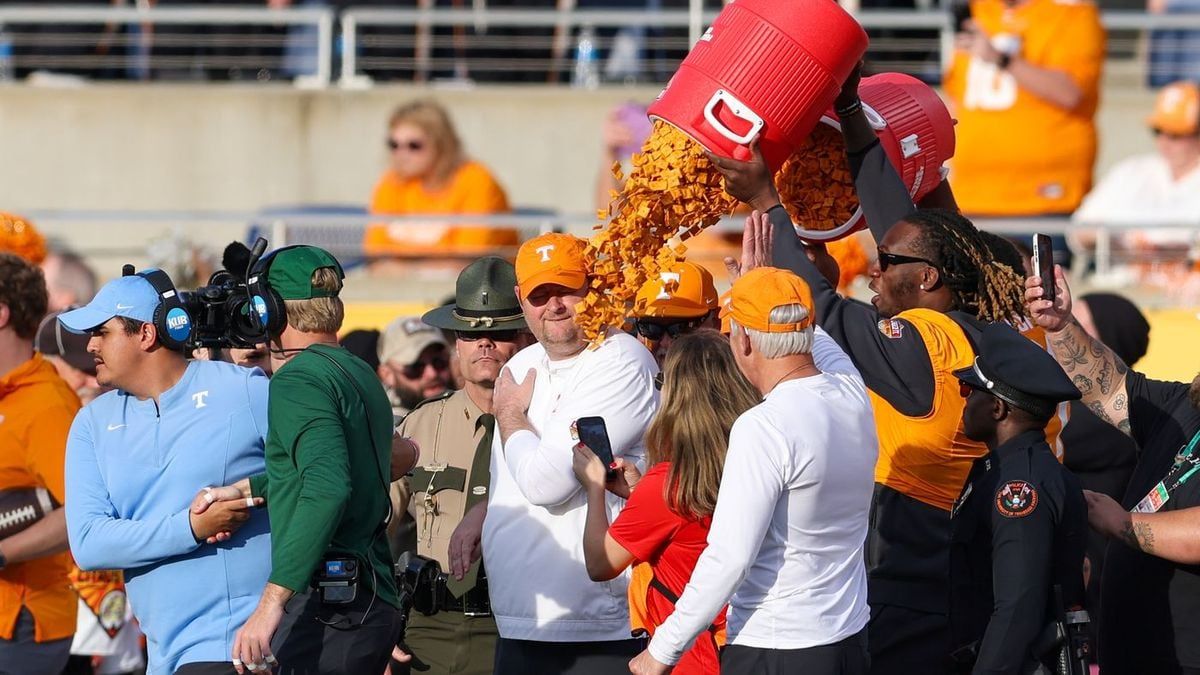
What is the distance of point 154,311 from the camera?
16.1 feet

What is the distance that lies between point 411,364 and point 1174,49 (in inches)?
299

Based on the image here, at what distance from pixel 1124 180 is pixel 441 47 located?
532 centimetres

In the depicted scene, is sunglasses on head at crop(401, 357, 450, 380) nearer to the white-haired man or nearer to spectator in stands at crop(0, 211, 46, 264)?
spectator in stands at crop(0, 211, 46, 264)

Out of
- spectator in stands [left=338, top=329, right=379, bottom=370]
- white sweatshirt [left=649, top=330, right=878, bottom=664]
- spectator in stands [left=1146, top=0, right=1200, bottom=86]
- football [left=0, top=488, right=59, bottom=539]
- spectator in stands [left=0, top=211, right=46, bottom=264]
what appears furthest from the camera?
spectator in stands [left=1146, top=0, right=1200, bottom=86]

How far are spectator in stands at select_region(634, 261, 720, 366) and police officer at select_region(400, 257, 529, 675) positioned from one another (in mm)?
440

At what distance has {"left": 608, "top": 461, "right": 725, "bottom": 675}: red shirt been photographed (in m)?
4.40

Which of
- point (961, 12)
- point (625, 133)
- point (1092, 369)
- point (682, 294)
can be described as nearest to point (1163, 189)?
point (961, 12)

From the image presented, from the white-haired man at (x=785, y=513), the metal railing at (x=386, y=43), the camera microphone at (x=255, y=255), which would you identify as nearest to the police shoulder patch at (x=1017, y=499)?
the white-haired man at (x=785, y=513)

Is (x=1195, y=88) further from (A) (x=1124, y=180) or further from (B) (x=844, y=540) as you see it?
(B) (x=844, y=540)

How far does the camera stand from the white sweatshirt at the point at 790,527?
13.4ft

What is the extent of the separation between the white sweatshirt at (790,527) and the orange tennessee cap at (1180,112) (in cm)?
655

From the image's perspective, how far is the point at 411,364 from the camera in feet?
24.3

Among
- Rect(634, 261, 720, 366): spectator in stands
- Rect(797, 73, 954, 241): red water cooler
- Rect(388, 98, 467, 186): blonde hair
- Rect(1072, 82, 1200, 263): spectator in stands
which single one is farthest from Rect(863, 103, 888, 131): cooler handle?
Rect(388, 98, 467, 186): blonde hair

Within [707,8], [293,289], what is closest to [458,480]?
[293,289]
